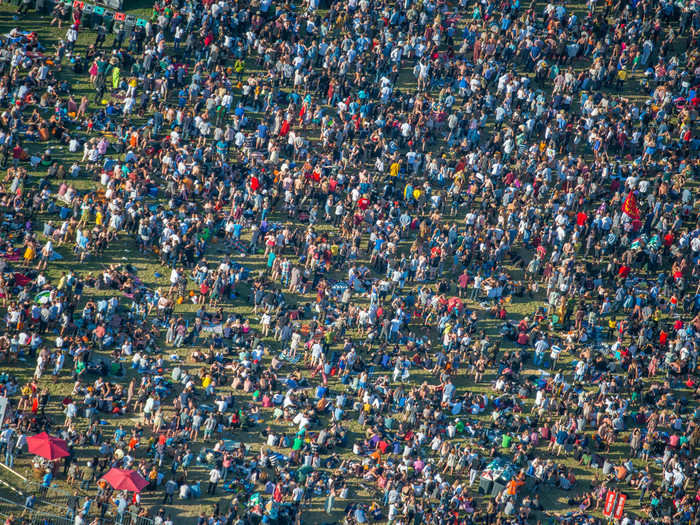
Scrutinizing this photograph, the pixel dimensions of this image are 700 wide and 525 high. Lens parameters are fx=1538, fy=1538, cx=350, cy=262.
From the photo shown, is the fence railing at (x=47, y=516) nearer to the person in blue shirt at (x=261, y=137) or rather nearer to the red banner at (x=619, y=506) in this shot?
the red banner at (x=619, y=506)

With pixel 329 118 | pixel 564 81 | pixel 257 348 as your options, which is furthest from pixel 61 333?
pixel 564 81

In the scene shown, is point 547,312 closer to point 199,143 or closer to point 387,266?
point 387,266

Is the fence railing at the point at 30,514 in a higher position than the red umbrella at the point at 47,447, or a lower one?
lower

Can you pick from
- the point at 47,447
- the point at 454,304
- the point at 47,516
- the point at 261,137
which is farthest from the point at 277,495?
the point at 261,137

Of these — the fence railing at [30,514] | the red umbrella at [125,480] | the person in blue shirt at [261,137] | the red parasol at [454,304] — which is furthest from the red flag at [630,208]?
the fence railing at [30,514]

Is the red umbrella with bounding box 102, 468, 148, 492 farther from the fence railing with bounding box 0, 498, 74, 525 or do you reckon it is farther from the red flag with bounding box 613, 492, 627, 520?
the red flag with bounding box 613, 492, 627, 520

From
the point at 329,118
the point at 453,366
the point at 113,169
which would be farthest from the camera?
the point at 329,118
